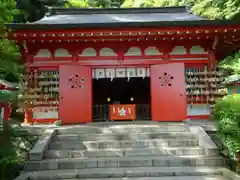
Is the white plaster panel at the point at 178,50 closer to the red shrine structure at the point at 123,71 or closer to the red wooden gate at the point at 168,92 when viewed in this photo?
the red shrine structure at the point at 123,71

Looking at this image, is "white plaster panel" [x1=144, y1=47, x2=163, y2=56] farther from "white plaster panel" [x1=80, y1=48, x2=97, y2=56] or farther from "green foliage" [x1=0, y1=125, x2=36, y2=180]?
"green foliage" [x1=0, y1=125, x2=36, y2=180]

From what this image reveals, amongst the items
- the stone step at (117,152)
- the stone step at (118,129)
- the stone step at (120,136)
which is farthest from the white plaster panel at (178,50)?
the stone step at (117,152)

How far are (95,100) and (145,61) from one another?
7.11 meters

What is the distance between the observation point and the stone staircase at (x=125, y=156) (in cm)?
559

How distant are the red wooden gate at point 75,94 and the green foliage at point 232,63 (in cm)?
800

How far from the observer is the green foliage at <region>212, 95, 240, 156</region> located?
18.1 ft

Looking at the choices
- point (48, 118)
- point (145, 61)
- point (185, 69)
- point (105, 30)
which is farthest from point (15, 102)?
point (185, 69)

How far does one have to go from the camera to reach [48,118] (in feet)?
33.1

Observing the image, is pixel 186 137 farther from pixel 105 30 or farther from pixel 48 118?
pixel 48 118

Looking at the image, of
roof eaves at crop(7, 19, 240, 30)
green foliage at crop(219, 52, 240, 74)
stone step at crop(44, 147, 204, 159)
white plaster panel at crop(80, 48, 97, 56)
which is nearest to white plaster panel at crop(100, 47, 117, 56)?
white plaster panel at crop(80, 48, 97, 56)

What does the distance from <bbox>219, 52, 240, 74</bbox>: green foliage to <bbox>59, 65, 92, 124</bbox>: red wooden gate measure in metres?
8.00

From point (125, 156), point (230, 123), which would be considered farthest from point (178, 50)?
point (125, 156)

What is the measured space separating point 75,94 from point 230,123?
6.11m

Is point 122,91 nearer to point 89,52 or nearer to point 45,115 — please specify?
point 89,52
